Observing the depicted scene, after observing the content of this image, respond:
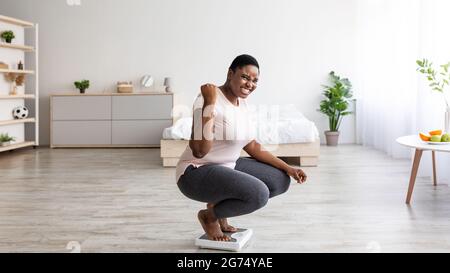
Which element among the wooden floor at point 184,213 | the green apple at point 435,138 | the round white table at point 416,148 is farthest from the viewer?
the green apple at point 435,138

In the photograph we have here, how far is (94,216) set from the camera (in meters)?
2.96

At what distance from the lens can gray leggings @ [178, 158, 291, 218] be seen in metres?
2.10

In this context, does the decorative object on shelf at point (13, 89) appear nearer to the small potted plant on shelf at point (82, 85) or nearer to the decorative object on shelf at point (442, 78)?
the small potted plant on shelf at point (82, 85)

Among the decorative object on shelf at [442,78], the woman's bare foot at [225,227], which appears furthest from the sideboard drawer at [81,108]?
the woman's bare foot at [225,227]

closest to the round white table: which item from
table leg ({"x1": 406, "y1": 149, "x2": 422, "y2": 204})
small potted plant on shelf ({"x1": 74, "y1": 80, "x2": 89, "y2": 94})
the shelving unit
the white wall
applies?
table leg ({"x1": 406, "y1": 149, "x2": 422, "y2": 204})

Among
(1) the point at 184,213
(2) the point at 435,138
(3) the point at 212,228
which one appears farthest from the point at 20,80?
(2) the point at 435,138

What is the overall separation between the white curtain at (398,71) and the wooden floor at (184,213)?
0.57 meters

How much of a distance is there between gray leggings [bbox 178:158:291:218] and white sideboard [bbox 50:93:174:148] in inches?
177

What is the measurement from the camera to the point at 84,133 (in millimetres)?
6656

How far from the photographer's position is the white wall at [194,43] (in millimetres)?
6855

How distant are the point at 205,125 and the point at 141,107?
468 cm
